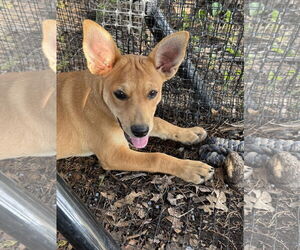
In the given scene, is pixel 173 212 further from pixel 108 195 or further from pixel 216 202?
pixel 108 195

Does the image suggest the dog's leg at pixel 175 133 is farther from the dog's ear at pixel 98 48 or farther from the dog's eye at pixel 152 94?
the dog's ear at pixel 98 48

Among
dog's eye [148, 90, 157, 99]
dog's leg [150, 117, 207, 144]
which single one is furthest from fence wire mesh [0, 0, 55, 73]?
dog's leg [150, 117, 207, 144]

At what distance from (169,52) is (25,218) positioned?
1409 millimetres

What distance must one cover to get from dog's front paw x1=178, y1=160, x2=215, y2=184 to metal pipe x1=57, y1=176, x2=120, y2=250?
127 centimetres

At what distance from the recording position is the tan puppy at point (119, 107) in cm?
190

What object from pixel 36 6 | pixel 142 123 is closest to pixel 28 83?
pixel 36 6

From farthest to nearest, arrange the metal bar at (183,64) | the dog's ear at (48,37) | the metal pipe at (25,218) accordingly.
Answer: the metal bar at (183,64) < the dog's ear at (48,37) < the metal pipe at (25,218)

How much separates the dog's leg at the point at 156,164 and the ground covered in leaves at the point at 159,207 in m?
0.09

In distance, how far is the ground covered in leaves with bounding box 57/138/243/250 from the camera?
6.78 ft

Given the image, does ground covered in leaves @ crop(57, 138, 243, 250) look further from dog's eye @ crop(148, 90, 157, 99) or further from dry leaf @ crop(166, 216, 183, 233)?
dog's eye @ crop(148, 90, 157, 99)

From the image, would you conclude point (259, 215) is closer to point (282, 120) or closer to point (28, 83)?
point (282, 120)

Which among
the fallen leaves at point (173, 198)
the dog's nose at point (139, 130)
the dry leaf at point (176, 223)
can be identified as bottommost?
the dry leaf at point (176, 223)

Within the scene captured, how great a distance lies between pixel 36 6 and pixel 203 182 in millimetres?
1725

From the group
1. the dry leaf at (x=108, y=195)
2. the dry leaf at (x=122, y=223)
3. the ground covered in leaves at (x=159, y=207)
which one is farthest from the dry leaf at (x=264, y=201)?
the dry leaf at (x=108, y=195)
